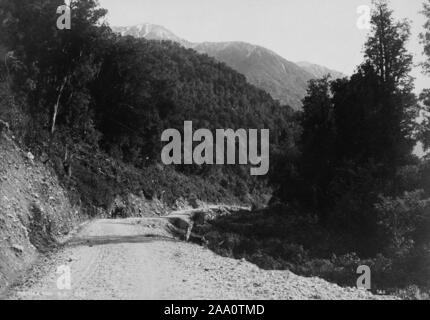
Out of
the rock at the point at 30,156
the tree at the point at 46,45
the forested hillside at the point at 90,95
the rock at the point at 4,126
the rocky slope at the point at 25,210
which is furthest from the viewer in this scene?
the tree at the point at 46,45

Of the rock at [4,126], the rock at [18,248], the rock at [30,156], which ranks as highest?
the rock at [4,126]

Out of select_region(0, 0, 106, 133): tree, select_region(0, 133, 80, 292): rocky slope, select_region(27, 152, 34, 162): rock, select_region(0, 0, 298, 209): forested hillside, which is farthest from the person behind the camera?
select_region(0, 0, 106, 133): tree

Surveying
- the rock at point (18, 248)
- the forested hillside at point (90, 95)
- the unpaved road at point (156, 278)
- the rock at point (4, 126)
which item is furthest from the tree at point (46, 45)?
the rock at point (18, 248)

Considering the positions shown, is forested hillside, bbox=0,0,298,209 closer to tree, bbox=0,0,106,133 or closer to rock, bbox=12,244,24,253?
tree, bbox=0,0,106,133

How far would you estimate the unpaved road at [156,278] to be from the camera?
33.8ft

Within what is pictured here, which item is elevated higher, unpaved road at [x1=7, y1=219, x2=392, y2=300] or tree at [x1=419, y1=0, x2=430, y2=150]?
tree at [x1=419, y1=0, x2=430, y2=150]

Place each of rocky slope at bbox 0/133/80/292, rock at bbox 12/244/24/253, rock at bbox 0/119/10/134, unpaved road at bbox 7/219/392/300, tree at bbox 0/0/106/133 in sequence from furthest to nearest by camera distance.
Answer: tree at bbox 0/0/106/133
rock at bbox 0/119/10/134
rock at bbox 12/244/24/253
rocky slope at bbox 0/133/80/292
unpaved road at bbox 7/219/392/300

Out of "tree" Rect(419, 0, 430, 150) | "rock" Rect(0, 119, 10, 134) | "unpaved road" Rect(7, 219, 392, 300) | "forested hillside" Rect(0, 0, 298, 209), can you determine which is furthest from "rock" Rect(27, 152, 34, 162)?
"tree" Rect(419, 0, 430, 150)

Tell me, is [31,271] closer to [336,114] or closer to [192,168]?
[336,114]

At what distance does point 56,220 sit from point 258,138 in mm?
80932

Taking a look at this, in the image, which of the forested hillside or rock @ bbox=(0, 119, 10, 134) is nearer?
rock @ bbox=(0, 119, 10, 134)

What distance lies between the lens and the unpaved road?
1030cm

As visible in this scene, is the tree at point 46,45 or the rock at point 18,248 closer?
the rock at point 18,248

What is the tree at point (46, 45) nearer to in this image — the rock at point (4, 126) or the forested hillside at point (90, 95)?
the forested hillside at point (90, 95)
